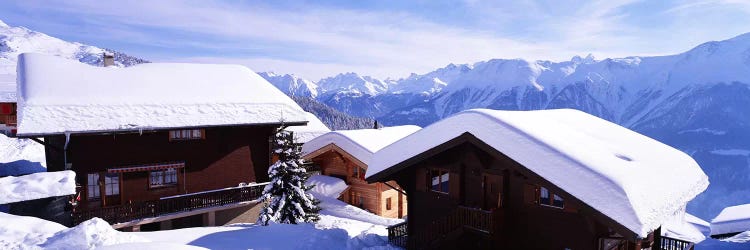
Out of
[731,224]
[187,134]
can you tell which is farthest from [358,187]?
[731,224]

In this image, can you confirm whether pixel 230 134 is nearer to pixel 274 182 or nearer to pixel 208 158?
pixel 208 158

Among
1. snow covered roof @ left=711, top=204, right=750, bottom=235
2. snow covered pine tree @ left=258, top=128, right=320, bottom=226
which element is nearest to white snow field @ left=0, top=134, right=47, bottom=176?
snow covered pine tree @ left=258, top=128, right=320, bottom=226

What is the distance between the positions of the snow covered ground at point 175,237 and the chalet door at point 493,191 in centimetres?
415

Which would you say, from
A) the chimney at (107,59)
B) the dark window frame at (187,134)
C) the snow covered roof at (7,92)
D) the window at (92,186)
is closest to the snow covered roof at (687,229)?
the dark window frame at (187,134)

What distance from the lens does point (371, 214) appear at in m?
27.8

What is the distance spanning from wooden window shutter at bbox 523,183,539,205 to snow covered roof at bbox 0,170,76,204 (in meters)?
16.3

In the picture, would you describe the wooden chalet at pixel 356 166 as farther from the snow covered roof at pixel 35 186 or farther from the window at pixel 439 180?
the snow covered roof at pixel 35 186

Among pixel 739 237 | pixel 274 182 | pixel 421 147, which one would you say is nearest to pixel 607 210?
pixel 421 147

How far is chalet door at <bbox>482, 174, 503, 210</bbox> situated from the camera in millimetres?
13984

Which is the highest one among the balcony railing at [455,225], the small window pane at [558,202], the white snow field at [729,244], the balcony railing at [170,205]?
the small window pane at [558,202]

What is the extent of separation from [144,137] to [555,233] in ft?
61.0

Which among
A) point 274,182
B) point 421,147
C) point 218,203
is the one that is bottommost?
point 218,203

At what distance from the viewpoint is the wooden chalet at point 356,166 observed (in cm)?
2962

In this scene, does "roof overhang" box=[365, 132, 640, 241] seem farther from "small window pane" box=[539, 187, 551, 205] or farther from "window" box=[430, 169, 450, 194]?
"small window pane" box=[539, 187, 551, 205]
